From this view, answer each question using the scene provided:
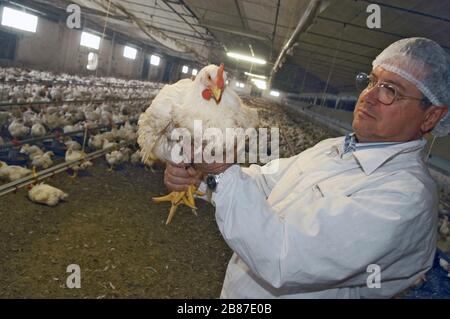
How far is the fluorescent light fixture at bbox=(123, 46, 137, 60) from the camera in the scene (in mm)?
24000

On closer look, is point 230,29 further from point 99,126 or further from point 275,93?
point 275,93

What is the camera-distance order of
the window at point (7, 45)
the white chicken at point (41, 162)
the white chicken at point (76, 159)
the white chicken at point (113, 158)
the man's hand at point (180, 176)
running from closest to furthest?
the man's hand at point (180, 176) < the white chicken at point (41, 162) < the white chicken at point (76, 159) < the white chicken at point (113, 158) < the window at point (7, 45)

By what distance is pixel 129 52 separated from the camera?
2459 cm

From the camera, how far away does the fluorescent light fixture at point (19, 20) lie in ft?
44.2

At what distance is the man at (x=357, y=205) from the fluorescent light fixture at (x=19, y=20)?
1590cm

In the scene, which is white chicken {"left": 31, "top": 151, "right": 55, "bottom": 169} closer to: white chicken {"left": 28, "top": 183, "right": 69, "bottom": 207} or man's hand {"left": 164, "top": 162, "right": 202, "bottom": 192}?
white chicken {"left": 28, "top": 183, "right": 69, "bottom": 207}

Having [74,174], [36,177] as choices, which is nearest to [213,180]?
[36,177]

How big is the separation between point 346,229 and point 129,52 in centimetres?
2602

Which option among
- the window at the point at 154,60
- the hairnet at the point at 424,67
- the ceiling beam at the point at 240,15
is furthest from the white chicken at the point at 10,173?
the window at the point at 154,60

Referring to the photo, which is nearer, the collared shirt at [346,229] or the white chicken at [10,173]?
the collared shirt at [346,229]

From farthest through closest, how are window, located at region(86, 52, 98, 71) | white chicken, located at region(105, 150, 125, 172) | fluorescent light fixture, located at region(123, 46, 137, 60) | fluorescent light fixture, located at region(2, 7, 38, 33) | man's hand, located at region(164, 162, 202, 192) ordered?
1. fluorescent light fixture, located at region(123, 46, 137, 60)
2. window, located at region(86, 52, 98, 71)
3. fluorescent light fixture, located at region(2, 7, 38, 33)
4. white chicken, located at region(105, 150, 125, 172)
5. man's hand, located at region(164, 162, 202, 192)

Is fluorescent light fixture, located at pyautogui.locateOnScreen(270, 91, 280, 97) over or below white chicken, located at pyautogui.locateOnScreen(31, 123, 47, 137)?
over

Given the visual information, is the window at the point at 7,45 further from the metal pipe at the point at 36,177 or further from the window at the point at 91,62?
the metal pipe at the point at 36,177

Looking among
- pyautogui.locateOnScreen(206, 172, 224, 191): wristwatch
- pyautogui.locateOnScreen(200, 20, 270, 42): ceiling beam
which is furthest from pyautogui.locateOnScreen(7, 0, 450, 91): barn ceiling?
pyautogui.locateOnScreen(206, 172, 224, 191): wristwatch
